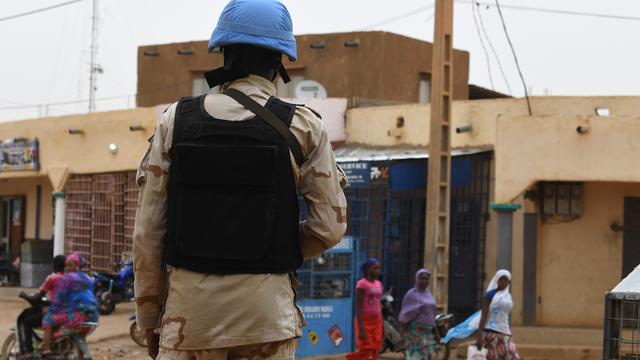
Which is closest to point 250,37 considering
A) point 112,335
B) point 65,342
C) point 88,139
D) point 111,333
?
point 65,342

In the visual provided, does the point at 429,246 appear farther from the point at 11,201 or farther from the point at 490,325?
the point at 11,201

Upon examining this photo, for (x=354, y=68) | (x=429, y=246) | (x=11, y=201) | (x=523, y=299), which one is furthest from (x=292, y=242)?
(x=11, y=201)

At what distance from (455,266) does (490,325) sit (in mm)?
5849

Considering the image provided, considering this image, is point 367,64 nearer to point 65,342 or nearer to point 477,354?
point 477,354

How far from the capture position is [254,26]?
3.12m

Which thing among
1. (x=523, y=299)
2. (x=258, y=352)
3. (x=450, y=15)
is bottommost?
(x=523, y=299)

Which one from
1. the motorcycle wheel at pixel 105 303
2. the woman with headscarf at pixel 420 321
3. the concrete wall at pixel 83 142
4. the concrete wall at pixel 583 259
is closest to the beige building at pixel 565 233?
the concrete wall at pixel 583 259

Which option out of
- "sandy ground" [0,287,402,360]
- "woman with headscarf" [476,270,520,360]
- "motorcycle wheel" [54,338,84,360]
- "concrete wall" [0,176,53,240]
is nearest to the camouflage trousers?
"woman with headscarf" [476,270,520,360]

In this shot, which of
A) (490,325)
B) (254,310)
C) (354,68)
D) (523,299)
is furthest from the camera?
(354,68)

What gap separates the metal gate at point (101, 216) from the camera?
21.6m

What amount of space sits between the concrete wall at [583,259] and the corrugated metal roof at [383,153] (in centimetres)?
171

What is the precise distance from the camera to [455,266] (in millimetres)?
16750

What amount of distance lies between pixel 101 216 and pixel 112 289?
3905 millimetres

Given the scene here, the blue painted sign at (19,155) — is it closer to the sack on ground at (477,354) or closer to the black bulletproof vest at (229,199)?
the sack on ground at (477,354)
